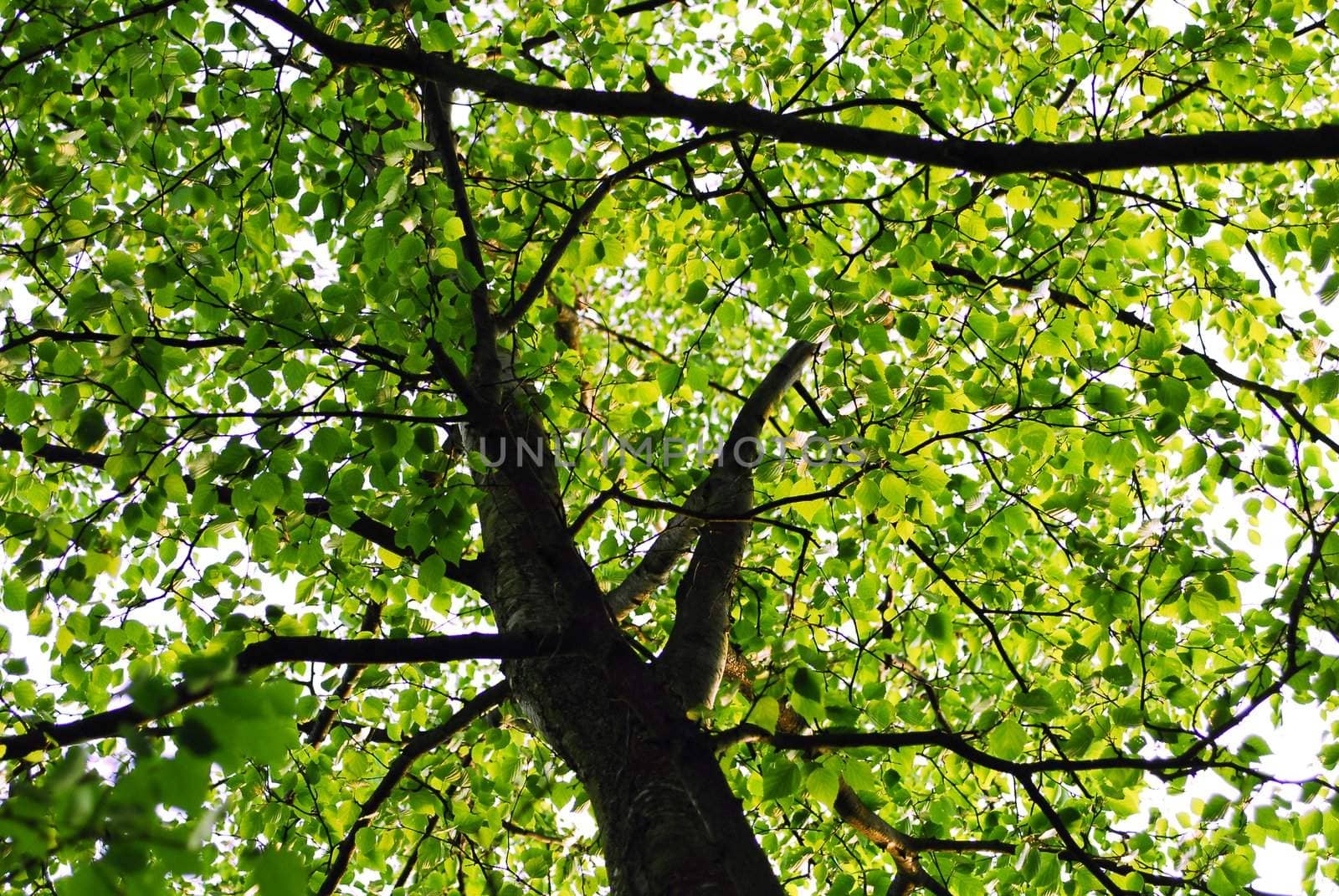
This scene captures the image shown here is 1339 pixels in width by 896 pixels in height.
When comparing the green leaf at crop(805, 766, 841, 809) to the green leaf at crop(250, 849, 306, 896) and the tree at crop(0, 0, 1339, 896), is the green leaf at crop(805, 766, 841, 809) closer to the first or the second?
the tree at crop(0, 0, 1339, 896)

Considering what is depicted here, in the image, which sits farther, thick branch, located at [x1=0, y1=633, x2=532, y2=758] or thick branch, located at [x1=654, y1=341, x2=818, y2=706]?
thick branch, located at [x1=654, y1=341, x2=818, y2=706]

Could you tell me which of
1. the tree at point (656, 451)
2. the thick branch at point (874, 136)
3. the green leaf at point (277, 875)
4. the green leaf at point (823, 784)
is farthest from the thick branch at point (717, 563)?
the green leaf at point (277, 875)

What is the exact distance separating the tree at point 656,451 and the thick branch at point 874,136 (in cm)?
1

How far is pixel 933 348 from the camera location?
379 centimetres

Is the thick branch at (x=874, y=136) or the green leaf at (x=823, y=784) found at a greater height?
the thick branch at (x=874, y=136)

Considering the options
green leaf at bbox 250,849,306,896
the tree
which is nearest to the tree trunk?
the tree

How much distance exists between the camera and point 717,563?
14.0ft

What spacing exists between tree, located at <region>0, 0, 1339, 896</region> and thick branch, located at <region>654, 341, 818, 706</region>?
0.07 feet

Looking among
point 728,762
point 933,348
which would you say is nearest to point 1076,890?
point 728,762

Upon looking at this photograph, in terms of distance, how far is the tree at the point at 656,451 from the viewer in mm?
2846

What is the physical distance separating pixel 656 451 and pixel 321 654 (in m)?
2.16

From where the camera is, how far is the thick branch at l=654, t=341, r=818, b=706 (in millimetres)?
3783

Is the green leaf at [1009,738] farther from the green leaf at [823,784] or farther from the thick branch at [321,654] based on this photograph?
the thick branch at [321,654]

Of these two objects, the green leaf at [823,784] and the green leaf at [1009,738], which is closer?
the green leaf at [823,784]
